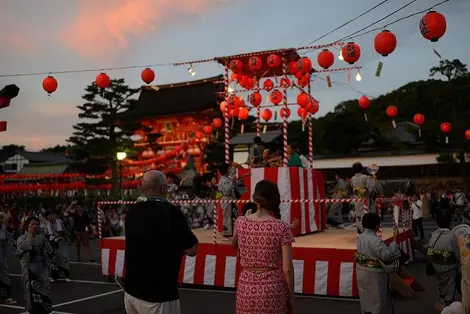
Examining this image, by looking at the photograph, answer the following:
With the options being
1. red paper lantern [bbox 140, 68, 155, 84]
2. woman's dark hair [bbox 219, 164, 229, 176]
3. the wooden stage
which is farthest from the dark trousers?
red paper lantern [bbox 140, 68, 155, 84]

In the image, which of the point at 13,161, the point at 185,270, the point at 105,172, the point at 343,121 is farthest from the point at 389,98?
the point at 13,161

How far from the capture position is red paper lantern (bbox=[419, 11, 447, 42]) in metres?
8.33

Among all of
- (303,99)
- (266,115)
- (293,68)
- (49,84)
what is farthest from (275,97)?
(49,84)

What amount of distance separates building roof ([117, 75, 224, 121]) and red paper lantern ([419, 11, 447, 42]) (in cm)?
2592

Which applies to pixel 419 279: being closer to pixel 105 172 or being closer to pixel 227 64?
pixel 227 64

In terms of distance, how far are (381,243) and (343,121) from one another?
2913cm

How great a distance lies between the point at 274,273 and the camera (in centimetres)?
342

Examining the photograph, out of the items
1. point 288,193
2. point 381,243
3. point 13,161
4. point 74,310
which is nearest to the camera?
point 381,243

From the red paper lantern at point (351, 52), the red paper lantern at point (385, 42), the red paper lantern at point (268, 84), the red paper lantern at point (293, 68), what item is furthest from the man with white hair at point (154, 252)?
the red paper lantern at point (268, 84)

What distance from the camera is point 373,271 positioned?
5.39 meters

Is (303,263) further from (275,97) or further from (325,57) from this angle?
(275,97)

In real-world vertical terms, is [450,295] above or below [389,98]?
below

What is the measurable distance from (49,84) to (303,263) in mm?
8163

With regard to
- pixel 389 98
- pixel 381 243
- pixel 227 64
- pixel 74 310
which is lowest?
pixel 74 310
